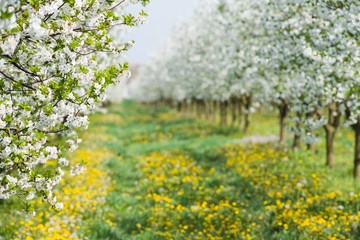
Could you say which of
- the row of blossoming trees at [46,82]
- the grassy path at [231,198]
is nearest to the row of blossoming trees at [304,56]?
the grassy path at [231,198]

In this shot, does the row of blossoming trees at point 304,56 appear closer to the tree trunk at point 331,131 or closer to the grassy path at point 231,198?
the tree trunk at point 331,131

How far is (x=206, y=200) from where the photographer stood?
10.1m

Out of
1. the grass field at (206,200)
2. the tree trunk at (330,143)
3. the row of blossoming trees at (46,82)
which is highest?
the row of blossoming trees at (46,82)

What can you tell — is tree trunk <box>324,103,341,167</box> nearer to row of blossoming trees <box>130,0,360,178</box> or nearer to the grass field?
row of blossoming trees <box>130,0,360,178</box>

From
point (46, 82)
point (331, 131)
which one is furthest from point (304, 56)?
point (46, 82)

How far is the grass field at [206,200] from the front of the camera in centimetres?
776

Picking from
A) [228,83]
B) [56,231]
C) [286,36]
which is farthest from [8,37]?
[228,83]

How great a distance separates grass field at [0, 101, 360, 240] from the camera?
7.76 m

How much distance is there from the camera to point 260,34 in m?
13.3

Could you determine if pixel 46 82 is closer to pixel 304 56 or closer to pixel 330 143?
pixel 304 56

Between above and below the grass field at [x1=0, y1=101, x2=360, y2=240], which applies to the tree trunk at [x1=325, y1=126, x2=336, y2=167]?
above

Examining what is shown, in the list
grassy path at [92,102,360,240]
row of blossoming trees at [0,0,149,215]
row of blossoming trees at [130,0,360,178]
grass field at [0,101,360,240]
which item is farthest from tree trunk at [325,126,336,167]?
row of blossoming trees at [0,0,149,215]

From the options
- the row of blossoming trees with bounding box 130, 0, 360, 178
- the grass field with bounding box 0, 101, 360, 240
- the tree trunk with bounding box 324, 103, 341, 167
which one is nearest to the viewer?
the row of blossoming trees with bounding box 130, 0, 360, 178

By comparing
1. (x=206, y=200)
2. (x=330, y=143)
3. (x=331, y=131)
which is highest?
(x=331, y=131)
